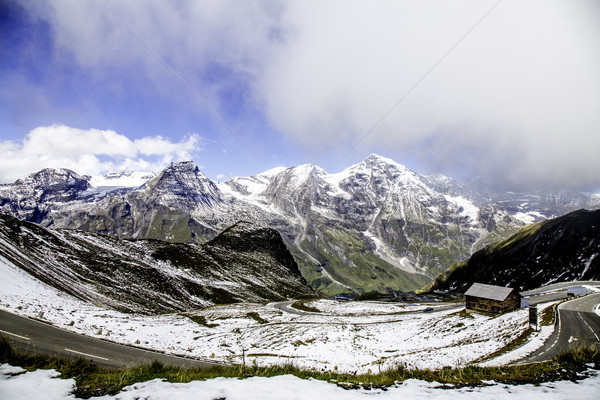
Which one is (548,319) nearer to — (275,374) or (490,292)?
(490,292)

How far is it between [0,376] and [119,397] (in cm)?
434

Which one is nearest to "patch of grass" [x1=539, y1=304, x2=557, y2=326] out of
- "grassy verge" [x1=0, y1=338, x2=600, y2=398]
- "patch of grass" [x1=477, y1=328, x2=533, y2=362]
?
"patch of grass" [x1=477, y1=328, x2=533, y2=362]

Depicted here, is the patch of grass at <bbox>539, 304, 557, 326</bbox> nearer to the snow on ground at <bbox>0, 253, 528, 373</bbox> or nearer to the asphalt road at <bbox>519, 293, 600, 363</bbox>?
the asphalt road at <bbox>519, 293, 600, 363</bbox>

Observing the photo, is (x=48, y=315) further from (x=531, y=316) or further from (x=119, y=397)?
(x=531, y=316)

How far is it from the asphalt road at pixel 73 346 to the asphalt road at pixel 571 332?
91.0ft

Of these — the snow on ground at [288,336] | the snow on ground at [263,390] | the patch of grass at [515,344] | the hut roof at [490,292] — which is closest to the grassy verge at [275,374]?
the snow on ground at [263,390]

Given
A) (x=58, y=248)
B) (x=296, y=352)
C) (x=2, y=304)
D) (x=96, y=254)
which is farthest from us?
(x=96, y=254)

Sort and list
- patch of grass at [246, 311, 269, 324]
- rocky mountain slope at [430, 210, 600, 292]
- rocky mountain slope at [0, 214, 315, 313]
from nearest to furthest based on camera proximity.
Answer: patch of grass at [246, 311, 269, 324] → rocky mountain slope at [0, 214, 315, 313] → rocky mountain slope at [430, 210, 600, 292]

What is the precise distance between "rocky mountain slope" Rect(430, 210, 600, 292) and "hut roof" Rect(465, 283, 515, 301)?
73.7 m

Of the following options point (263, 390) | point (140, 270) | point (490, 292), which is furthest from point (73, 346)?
point (140, 270)

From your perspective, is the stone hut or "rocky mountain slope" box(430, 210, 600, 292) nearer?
the stone hut

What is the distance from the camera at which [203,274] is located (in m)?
122

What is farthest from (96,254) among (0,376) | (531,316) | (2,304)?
(531,316)

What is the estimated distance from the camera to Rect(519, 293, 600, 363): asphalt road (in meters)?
25.2
